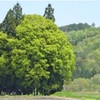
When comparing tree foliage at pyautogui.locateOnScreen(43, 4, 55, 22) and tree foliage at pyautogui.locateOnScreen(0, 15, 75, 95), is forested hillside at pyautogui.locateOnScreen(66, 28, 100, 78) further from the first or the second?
tree foliage at pyautogui.locateOnScreen(0, 15, 75, 95)

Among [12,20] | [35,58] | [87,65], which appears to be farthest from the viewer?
[87,65]

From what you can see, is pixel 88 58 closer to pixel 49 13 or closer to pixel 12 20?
pixel 49 13

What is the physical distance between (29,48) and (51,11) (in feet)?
41.5

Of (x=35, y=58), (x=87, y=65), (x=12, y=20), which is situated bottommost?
(x=35, y=58)

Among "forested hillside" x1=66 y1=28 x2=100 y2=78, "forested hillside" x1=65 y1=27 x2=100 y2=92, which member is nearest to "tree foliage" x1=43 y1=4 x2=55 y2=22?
"forested hillside" x1=65 y1=27 x2=100 y2=92

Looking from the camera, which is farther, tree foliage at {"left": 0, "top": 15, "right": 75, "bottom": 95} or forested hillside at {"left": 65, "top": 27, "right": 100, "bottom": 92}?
forested hillside at {"left": 65, "top": 27, "right": 100, "bottom": 92}

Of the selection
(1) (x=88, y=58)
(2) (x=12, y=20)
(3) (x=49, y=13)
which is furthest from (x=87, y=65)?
(2) (x=12, y=20)

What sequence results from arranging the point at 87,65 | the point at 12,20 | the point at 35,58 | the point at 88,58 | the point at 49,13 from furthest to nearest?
the point at 88,58, the point at 87,65, the point at 49,13, the point at 12,20, the point at 35,58

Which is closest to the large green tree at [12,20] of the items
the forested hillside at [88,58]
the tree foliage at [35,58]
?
the tree foliage at [35,58]

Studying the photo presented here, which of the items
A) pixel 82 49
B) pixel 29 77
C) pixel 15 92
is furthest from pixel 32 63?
pixel 82 49

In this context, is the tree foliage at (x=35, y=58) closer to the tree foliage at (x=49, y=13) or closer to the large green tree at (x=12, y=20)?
the large green tree at (x=12, y=20)

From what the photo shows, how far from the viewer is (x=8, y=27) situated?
2355 inches

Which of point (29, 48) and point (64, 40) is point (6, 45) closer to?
point (29, 48)

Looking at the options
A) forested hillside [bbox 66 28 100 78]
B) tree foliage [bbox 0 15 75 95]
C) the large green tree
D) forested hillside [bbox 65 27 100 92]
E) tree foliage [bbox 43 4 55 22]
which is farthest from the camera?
forested hillside [bbox 66 28 100 78]
